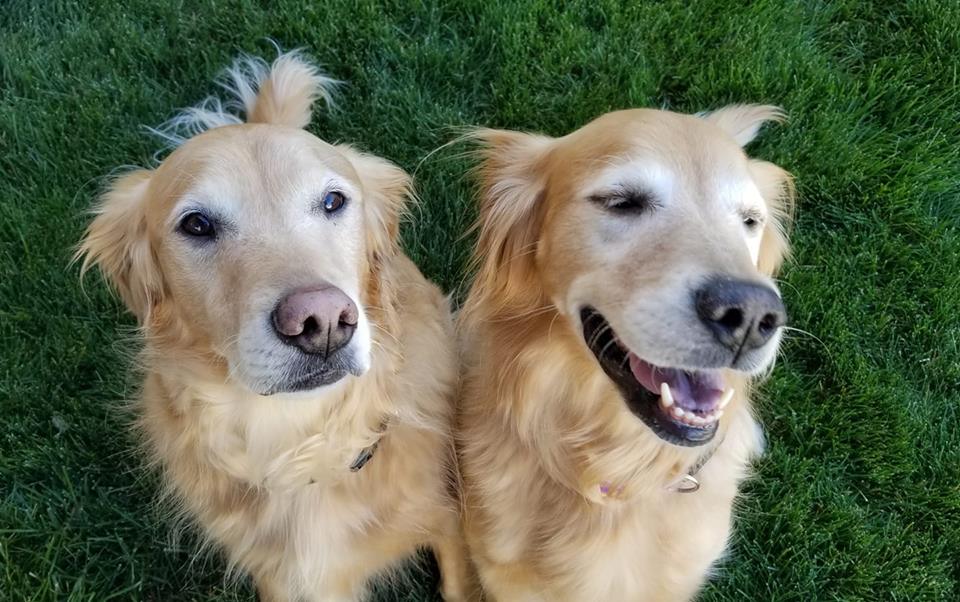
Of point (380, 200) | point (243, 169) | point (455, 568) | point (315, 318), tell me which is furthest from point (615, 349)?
point (455, 568)

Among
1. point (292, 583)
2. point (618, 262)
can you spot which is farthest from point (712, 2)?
point (292, 583)

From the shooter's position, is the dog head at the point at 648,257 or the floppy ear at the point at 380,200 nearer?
the dog head at the point at 648,257

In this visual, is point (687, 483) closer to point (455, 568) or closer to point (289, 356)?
point (455, 568)

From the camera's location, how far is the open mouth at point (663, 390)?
2182mm

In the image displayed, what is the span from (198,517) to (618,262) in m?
1.93

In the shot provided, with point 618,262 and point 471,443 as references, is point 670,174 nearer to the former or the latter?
point 618,262

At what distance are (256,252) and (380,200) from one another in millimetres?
719

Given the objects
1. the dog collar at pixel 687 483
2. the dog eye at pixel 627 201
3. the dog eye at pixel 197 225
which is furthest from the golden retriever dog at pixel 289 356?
the dog eye at pixel 627 201

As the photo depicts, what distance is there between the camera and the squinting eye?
2541mm

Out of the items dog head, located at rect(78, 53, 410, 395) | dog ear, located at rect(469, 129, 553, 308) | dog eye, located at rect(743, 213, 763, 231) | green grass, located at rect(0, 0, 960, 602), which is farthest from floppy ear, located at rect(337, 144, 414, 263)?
dog eye, located at rect(743, 213, 763, 231)

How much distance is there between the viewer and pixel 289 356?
2215 mm

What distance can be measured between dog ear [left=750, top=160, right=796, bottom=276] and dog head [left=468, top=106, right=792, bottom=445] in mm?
36

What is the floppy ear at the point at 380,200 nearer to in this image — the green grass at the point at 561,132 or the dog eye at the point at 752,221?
the green grass at the point at 561,132

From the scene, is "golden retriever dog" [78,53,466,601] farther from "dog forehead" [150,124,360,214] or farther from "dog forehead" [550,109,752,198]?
"dog forehead" [550,109,752,198]
